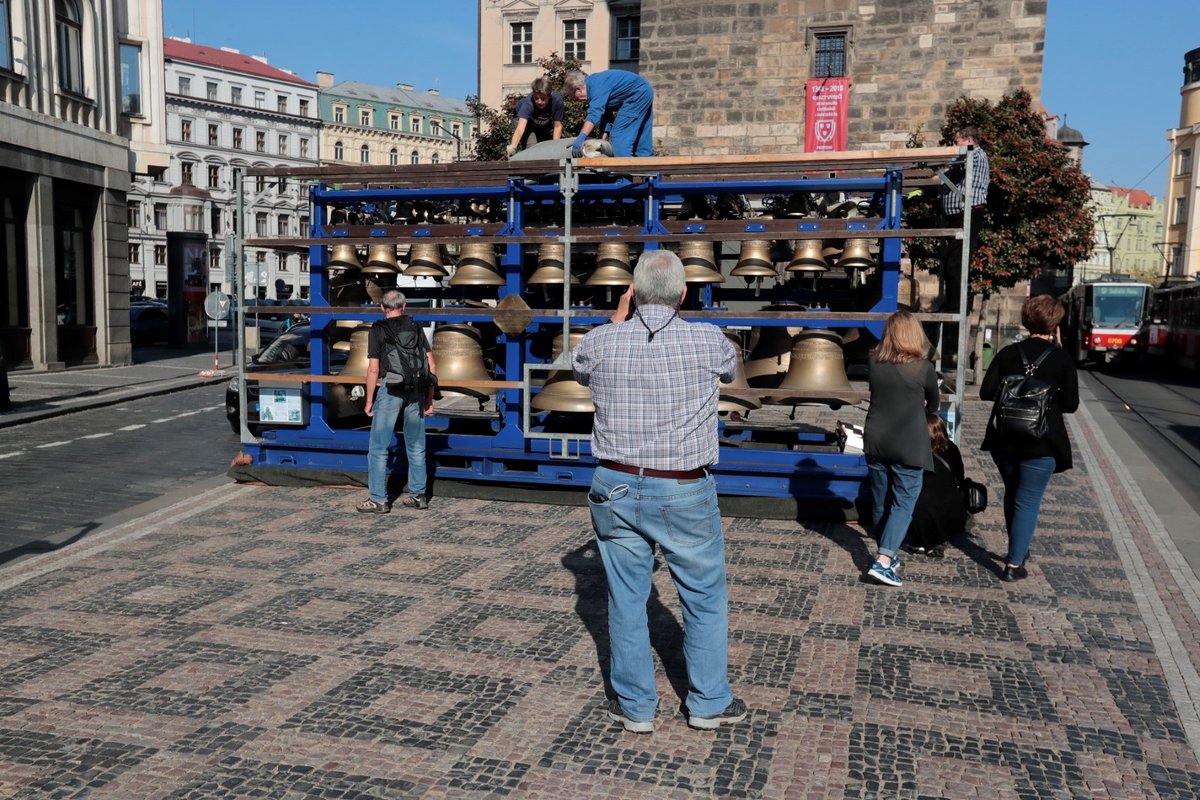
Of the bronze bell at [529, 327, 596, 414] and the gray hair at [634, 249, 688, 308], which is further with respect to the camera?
the bronze bell at [529, 327, 596, 414]

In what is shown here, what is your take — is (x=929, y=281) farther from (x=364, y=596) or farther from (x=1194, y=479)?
(x=364, y=596)

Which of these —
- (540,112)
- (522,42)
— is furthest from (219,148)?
(540,112)

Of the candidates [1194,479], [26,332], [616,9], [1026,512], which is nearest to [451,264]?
[1026,512]

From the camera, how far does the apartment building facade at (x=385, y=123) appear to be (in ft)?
290

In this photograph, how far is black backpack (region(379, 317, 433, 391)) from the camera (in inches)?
323

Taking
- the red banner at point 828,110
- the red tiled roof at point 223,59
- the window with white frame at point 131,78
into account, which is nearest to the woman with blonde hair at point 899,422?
the red banner at point 828,110

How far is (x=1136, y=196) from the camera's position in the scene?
135875mm

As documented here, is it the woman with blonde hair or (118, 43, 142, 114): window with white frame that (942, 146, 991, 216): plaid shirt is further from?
(118, 43, 142, 114): window with white frame

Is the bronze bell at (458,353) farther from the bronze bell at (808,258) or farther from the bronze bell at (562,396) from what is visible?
the bronze bell at (808,258)

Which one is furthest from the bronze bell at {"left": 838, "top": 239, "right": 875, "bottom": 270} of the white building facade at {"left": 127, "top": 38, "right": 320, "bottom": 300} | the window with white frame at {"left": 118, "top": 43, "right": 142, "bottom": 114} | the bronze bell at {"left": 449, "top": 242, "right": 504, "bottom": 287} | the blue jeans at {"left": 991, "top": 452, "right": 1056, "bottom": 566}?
the white building facade at {"left": 127, "top": 38, "right": 320, "bottom": 300}

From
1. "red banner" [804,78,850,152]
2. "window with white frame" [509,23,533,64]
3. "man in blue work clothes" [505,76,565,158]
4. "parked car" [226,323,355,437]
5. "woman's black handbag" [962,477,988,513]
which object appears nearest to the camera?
"woman's black handbag" [962,477,988,513]

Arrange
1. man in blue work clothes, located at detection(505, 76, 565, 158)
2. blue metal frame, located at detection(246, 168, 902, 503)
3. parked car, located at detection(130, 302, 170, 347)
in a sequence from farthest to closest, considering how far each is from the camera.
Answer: parked car, located at detection(130, 302, 170, 347) < man in blue work clothes, located at detection(505, 76, 565, 158) < blue metal frame, located at detection(246, 168, 902, 503)

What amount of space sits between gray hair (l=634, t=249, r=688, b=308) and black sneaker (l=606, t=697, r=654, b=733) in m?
1.64

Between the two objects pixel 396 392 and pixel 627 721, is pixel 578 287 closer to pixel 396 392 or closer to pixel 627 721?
pixel 396 392
